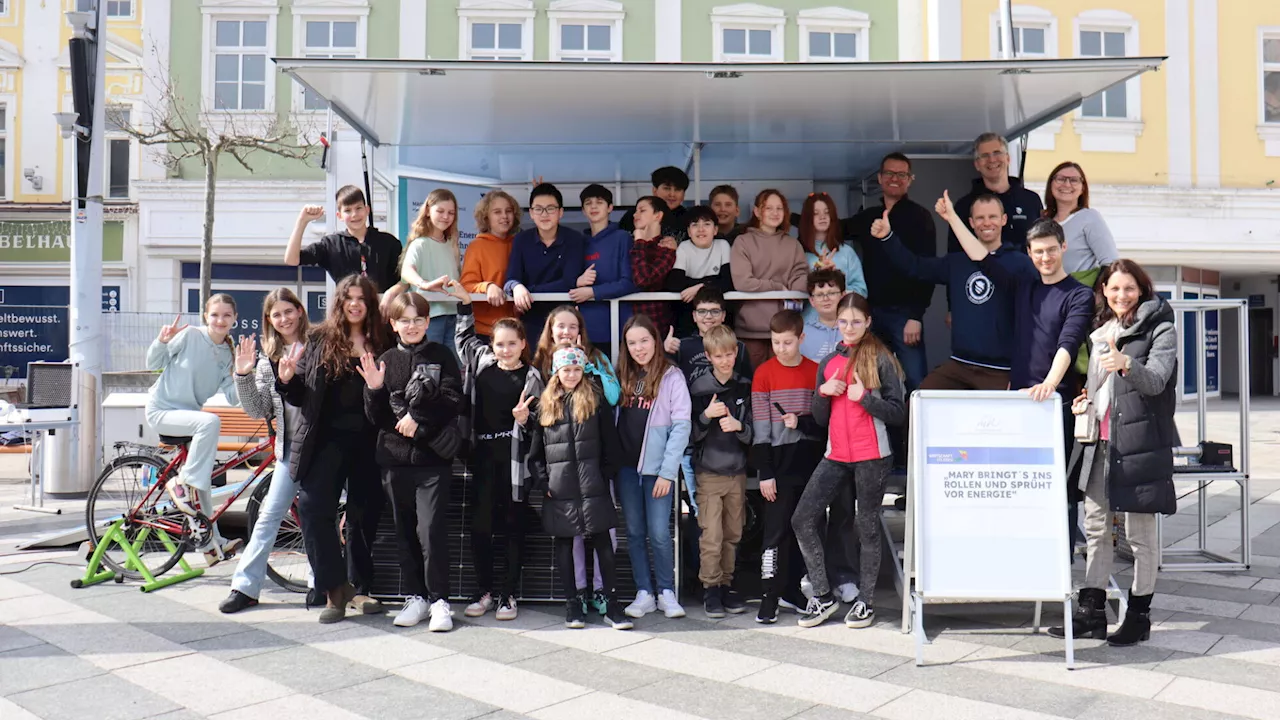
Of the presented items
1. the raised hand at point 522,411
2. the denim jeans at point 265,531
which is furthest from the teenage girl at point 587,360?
the denim jeans at point 265,531

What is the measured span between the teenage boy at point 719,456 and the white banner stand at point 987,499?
0.97 meters

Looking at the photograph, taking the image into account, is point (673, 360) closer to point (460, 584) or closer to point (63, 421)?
point (460, 584)

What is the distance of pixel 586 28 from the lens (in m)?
20.7

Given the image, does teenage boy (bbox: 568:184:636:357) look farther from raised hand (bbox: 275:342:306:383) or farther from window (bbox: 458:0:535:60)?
window (bbox: 458:0:535:60)

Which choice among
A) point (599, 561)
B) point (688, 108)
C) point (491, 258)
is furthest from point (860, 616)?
point (688, 108)

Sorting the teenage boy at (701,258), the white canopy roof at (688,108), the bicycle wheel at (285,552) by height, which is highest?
the white canopy roof at (688,108)

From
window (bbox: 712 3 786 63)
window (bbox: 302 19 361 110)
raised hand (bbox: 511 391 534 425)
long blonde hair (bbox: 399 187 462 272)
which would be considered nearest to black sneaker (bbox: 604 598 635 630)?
raised hand (bbox: 511 391 534 425)

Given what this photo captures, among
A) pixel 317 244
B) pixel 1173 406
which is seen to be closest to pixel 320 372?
pixel 317 244

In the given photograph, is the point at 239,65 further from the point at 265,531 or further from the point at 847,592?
the point at 847,592

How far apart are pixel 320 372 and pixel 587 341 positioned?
1455 mm

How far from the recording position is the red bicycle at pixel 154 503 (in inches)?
254

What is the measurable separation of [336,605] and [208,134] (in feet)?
55.3

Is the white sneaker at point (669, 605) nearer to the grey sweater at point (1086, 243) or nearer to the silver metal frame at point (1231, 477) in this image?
the grey sweater at point (1086, 243)

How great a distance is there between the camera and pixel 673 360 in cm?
610
